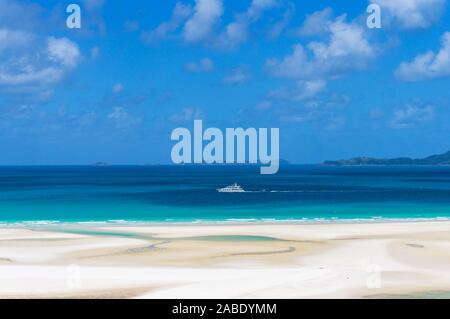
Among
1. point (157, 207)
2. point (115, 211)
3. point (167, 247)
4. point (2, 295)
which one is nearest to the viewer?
point (2, 295)

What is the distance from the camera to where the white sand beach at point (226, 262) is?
11.8 metres

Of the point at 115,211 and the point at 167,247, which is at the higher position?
the point at 115,211

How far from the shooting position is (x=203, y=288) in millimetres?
11914

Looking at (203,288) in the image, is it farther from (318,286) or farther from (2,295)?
(2,295)

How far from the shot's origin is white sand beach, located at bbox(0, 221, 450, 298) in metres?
11.8

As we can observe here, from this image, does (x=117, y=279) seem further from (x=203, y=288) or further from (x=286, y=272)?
(x=286, y=272)

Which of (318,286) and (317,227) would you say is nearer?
(318,286)

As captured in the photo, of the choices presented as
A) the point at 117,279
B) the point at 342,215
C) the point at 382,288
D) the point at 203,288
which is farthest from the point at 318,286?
the point at 342,215

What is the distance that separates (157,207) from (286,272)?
26.9m

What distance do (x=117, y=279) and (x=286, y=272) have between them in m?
3.40

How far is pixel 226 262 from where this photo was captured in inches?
594

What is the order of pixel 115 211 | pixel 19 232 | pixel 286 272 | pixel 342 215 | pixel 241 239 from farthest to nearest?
1. pixel 115 211
2. pixel 342 215
3. pixel 19 232
4. pixel 241 239
5. pixel 286 272

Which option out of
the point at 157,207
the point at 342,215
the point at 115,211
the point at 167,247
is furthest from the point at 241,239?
the point at 157,207
